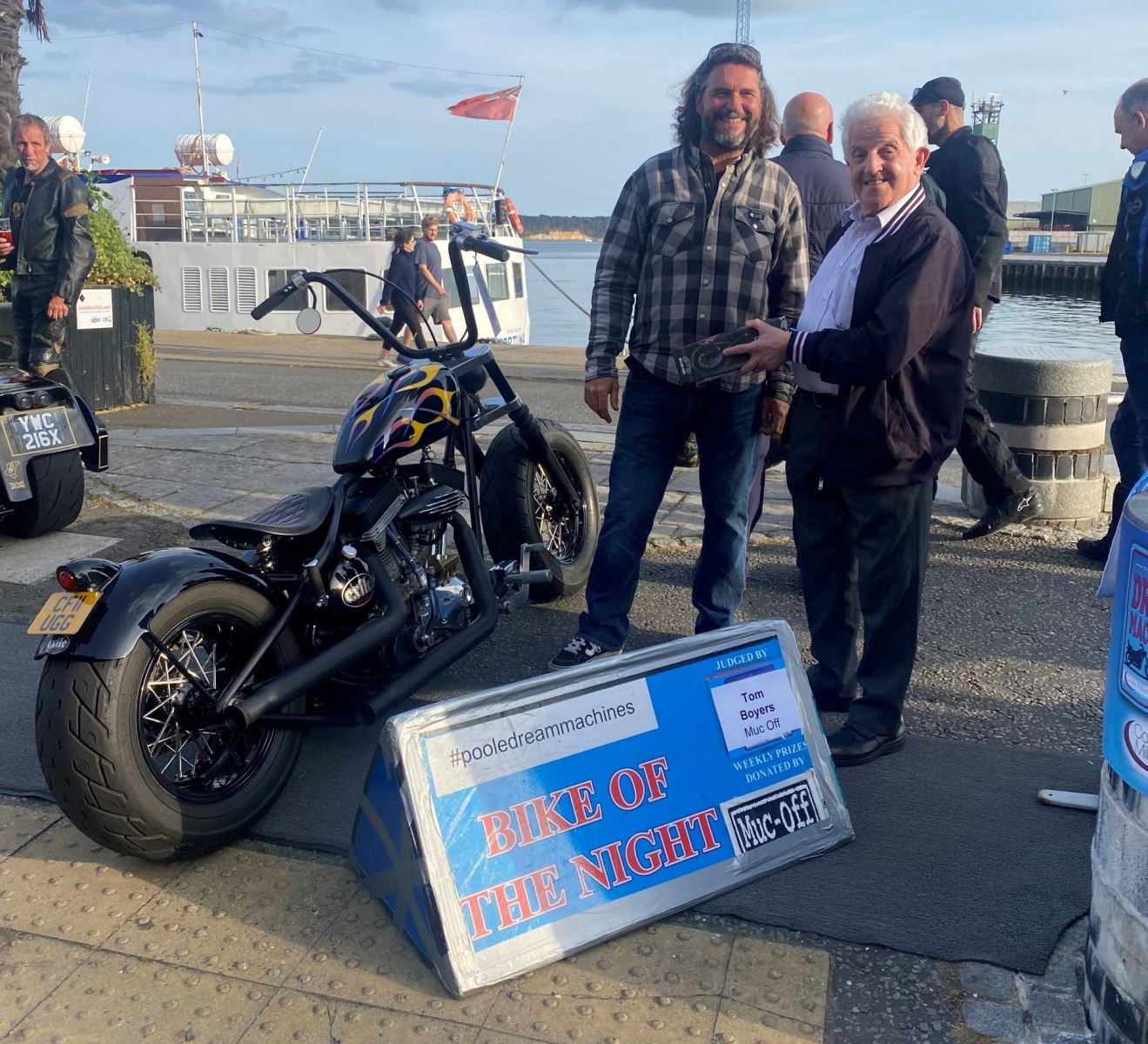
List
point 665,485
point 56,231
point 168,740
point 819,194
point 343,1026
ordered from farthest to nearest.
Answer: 1. point 56,231
2. point 819,194
3. point 665,485
4. point 168,740
5. point 343,1026

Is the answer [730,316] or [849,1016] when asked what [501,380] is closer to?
[730,316]

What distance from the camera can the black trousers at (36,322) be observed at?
7.61 meters

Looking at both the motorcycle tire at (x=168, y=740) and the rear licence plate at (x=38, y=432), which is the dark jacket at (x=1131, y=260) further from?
the rear licence plate at (x=38, y=432)

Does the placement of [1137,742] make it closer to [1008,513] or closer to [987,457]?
[987,457]

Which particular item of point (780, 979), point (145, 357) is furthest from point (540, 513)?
point (145, 357)

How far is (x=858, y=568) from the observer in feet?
12.0

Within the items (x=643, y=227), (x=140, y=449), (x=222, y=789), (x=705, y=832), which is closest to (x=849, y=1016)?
(x=705, y=832)

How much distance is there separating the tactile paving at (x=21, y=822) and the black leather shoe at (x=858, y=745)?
222 centimetres

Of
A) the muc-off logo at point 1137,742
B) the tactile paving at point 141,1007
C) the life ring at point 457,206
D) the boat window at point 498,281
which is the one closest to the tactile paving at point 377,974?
the tactile paving at point 141,1007

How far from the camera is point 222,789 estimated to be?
305 centimetres

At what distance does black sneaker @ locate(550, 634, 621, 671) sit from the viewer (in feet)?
13.7

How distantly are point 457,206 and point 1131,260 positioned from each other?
2076 centimetres

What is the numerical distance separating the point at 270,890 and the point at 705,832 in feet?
3.52

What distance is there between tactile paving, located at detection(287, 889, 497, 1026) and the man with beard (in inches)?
61.2
